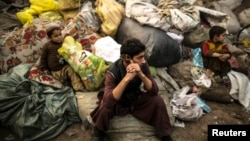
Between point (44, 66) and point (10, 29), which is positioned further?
point (10, 29)

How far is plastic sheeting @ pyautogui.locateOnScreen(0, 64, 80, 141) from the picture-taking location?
3355 mm

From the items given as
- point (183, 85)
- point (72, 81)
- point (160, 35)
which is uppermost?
point (160, 35)

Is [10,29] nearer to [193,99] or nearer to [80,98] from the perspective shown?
[80,98]

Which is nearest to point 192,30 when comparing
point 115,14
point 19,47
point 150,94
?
point 115,14

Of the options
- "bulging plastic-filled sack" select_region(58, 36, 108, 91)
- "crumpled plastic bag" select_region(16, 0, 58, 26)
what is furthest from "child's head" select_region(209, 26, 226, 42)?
"crumpled plastic bag" select_region(16, 0, 58, 26)

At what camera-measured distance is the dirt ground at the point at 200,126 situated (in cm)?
345

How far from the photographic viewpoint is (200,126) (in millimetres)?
3689

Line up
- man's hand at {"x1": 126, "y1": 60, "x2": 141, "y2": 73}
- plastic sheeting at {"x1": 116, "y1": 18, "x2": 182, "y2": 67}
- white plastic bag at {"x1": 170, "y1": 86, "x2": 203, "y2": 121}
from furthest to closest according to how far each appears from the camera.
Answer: plastic sheeting at {"x1": 116, "y1": 18, "x2": 182, "y2": 67}, white plastic bag at {"x1": 170, "y1": 86, "x2": 203, "y2": 121}, man's hand at {"x1": 126, "y1": 60, "x2": 141, "y2": 73}

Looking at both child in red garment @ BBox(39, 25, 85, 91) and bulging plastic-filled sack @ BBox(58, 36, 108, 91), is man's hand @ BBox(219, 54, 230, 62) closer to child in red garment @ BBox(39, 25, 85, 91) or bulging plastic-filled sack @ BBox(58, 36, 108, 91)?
bulging plastic-filled sack @ BBox(58, 36, 108, 91)

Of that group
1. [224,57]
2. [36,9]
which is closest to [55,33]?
[36,9]

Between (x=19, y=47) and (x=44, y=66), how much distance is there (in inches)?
20.1

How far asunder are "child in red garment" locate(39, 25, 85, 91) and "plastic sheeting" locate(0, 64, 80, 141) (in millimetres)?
171

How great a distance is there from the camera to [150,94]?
3.16 meters

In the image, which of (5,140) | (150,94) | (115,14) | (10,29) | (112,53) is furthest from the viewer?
(10,29)
